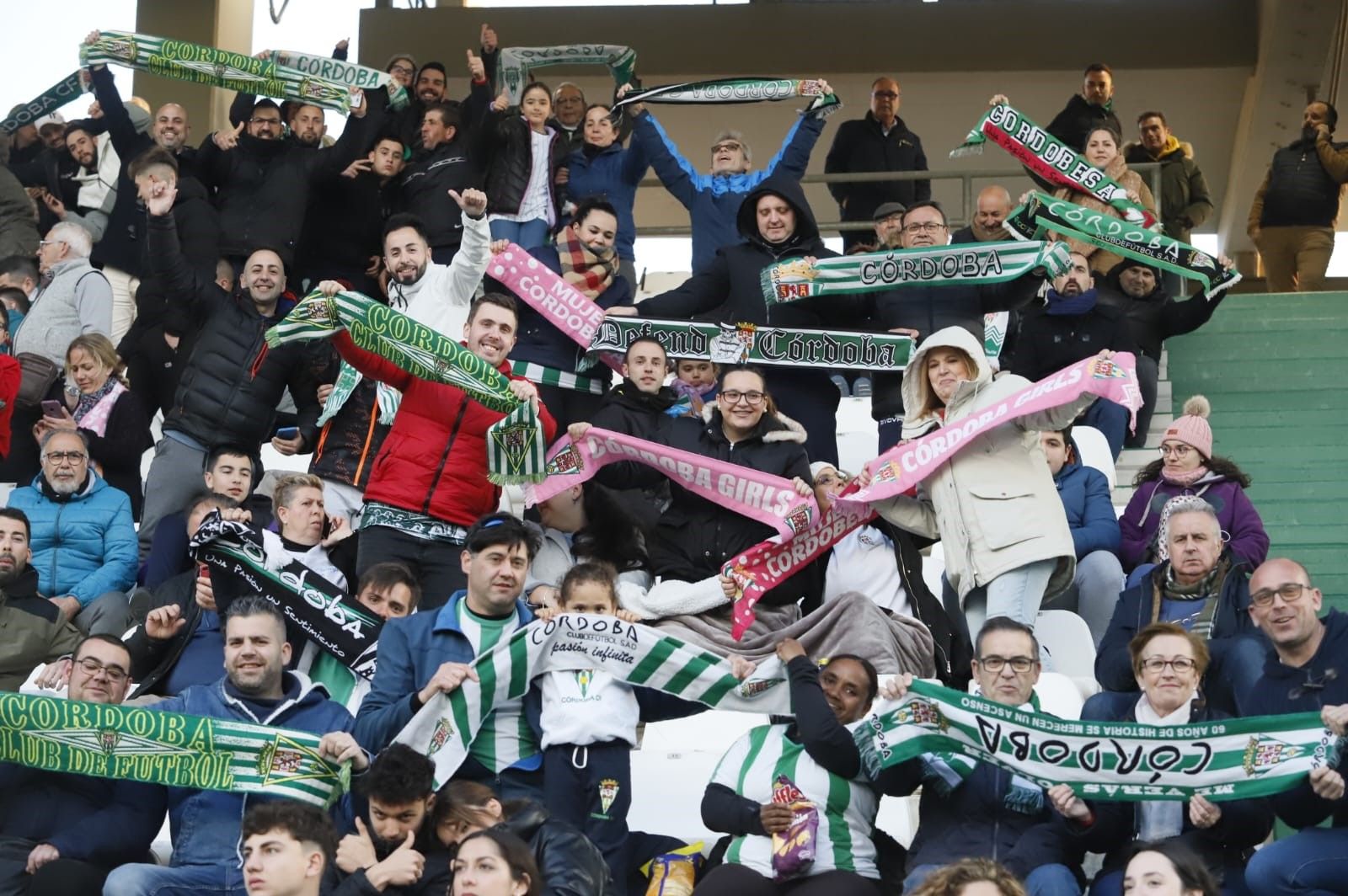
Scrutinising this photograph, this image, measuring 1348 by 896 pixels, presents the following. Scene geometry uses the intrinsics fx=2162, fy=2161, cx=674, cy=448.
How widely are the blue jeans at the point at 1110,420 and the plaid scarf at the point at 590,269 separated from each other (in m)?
2.66

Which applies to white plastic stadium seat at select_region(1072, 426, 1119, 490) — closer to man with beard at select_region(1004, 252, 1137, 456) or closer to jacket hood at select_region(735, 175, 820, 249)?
man with beard at select_region(1004, 252, 1137, 456)

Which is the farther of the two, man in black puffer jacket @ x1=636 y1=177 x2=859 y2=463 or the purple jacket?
man in black puffer jacket @ x1=636 y1=177 x2=859 y2=463

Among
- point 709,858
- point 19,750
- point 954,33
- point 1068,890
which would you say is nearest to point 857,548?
point 709,858

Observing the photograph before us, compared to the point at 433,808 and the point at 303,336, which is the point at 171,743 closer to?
the point at 433,808

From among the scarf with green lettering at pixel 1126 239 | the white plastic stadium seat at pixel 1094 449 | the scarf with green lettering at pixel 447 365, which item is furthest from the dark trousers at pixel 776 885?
the scarf with green lettering at pixel 1126 239

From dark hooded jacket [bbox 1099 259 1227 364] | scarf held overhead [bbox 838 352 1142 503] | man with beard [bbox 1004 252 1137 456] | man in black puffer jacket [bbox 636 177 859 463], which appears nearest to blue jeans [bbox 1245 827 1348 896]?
scarf held overhead [bbox 838 352 1142 503]

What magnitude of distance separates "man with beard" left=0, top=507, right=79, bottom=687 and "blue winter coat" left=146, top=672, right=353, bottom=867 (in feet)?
5.48

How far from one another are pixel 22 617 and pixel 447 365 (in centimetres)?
201

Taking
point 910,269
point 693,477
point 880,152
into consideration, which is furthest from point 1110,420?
point 880,152

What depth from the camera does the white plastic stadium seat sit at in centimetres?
1093

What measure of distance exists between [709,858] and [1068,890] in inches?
50.0

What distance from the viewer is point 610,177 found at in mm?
12602

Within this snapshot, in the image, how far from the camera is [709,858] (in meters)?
7.16

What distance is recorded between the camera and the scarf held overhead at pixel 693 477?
8.91 metres
